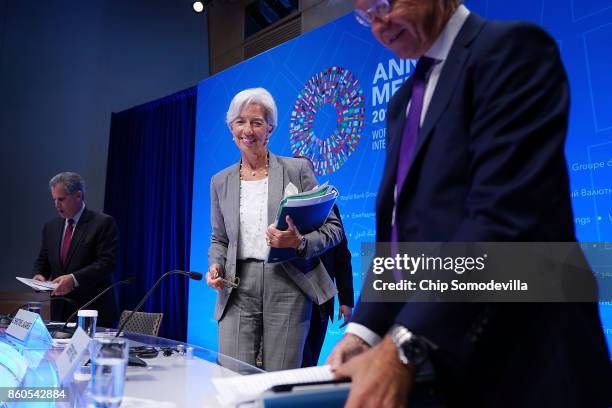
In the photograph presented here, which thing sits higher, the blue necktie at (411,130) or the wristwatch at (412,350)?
the blue necktie at (411,130)

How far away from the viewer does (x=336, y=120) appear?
160 inches

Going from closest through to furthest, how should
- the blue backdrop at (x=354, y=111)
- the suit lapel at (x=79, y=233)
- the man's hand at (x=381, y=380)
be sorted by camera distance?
the man's hand at (x=381, y=380)
the blue backdrop at (x=354, y=111)
the suit lapel at (x=79, y=233)

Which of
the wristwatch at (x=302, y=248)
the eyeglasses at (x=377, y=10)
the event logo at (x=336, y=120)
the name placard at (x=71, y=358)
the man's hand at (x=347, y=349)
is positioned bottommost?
the name placard at (x=71, y=358)

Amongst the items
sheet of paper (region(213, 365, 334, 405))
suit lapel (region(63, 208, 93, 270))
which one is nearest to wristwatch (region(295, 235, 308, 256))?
sheet of paper (region(213, 365, 334, 405))

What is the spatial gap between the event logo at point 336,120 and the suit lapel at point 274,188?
186 cm

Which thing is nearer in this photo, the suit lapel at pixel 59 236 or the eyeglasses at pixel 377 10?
the eyeglasses at pixel 377 10

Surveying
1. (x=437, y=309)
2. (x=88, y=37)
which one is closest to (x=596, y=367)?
(x=437, y=309)

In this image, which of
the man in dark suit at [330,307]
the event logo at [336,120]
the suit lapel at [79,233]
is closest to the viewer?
the man in dark suit at [330,307]

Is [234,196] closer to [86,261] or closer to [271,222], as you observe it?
[271,222]

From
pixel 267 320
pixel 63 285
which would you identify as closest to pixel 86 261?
pixel 63 285

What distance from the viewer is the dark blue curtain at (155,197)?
6.24 m

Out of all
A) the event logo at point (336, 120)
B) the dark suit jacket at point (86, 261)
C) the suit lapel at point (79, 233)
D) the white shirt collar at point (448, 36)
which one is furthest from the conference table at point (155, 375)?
the event logo at point (336, 120)

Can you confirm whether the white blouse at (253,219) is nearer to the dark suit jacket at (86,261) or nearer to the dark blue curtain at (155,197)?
the dark suit jacket at (86,261)

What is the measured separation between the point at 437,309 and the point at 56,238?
3376 millimetres
